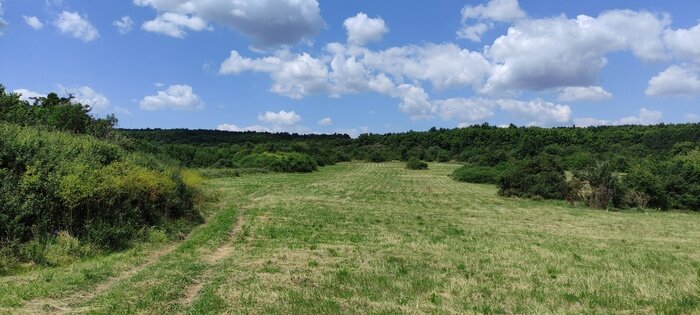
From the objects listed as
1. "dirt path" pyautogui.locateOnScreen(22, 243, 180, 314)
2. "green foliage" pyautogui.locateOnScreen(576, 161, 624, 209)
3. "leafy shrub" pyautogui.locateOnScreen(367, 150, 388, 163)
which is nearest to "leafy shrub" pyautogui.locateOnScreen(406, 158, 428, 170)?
"leafy shrub" pyautogui.locateOnScreen(367, 150, 388, 163)

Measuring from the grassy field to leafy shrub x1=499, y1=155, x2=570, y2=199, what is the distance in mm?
17644

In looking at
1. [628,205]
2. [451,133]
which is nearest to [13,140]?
[628,205]

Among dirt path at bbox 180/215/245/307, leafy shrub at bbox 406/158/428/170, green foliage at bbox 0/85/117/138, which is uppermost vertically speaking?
green foliage at bbox 0/85/117/138

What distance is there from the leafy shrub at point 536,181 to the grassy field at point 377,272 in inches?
695

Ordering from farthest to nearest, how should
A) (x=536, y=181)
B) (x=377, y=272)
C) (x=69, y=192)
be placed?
(x=536, y=181), (x=69, y=192), (x=377, y=272)

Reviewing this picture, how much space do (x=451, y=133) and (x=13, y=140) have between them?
5411 inches

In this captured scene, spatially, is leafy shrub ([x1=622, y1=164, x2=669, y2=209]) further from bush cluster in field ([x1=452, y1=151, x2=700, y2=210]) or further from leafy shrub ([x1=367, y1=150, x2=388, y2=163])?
leafy shrub ([x1=367, y1=150, x2=388, y2=163])

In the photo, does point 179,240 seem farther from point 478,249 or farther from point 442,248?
point 478,249

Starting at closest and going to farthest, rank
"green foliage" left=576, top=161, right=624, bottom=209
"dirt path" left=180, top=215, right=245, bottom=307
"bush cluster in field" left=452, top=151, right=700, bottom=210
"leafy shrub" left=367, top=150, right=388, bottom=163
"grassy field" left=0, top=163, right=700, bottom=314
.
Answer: "grassy field" left=0, top=163, right=700, bottom=314
"dirt path" left=180, top=215, right=245, bottom=307
"green foliage" left=576, top=161, right=624, bottom=209
"bush cluster in field" left=452, top=151, right=700, bottom=210
"leafy shrub" left=367, top=150, right=388, bottom=163

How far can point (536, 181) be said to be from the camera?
40.4 meters

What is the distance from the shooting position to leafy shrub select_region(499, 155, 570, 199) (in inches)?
1554

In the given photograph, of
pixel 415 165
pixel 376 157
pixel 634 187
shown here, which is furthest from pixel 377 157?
pixel 634 187

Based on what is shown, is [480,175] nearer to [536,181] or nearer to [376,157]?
[536,181]

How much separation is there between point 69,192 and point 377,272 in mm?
8896
